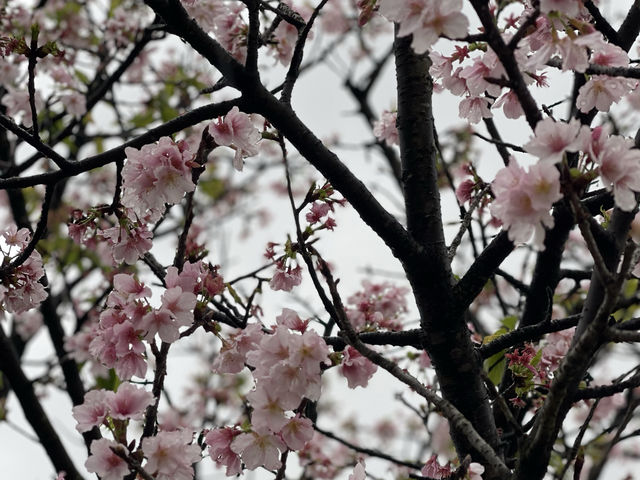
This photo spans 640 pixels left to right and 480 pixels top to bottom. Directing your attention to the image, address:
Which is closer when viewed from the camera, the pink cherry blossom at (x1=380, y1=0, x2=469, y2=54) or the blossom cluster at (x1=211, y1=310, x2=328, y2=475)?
the pink cherry blossom at (x1=380, y1=0, x2=469, y2=54)

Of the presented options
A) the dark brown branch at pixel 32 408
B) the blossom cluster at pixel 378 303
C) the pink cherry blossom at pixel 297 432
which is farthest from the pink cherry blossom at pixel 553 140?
the dark brown branch at pixel 32 408

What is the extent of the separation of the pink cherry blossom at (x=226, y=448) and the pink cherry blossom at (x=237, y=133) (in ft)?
2.38

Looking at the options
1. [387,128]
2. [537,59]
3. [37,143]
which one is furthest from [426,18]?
[387,128]

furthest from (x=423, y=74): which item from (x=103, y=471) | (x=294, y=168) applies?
(x=294, y=168)

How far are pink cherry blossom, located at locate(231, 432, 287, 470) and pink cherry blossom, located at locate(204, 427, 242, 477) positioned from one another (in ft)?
0.27

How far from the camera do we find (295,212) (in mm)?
1388

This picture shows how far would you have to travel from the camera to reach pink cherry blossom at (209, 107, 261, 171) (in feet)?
5.41

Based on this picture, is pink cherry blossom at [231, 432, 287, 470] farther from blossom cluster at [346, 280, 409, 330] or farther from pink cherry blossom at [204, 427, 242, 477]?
blossom cluster at [346, 280, 409, 330]

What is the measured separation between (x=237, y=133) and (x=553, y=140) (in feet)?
2.87

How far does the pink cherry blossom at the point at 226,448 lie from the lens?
1584 mm

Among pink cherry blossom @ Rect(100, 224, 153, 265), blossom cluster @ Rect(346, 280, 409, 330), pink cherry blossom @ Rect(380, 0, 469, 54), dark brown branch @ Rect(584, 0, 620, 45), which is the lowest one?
pink cherry blossom @ Rect(380, 0, 469, 54)

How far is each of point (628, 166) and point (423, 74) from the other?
881 mm

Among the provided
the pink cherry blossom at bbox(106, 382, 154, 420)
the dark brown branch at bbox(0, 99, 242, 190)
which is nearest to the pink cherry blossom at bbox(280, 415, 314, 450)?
the pink cherry blossom at bbox(106, 382, 154, 420)

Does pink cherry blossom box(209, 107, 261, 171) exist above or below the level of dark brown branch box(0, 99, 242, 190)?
above
